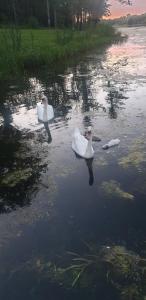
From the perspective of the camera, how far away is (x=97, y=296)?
5605 mm

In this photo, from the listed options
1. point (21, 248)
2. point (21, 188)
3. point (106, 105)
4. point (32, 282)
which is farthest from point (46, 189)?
point (106, 105)

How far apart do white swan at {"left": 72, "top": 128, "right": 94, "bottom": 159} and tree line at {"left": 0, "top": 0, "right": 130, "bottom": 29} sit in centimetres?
5350

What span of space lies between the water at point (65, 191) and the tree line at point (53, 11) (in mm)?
49484

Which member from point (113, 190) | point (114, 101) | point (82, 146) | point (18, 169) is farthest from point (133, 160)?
point (114, 101)

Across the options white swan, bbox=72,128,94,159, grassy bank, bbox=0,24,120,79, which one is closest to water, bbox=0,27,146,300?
white swan, bbox=72,128,94,159

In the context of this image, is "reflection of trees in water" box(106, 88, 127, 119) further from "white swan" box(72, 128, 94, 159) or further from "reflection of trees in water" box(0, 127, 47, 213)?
A: "reflection of trees in water" box(0, 127, 47, 213)

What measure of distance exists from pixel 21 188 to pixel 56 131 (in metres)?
4.14

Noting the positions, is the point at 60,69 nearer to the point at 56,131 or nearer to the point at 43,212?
the point at 56,131

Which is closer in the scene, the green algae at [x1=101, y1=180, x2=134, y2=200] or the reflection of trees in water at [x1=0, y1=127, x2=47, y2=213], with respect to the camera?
the green algae at [x1=101, y1=180, x2=134, y2=200]

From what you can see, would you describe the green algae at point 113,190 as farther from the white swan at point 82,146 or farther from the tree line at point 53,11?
the tree line at point 53,11

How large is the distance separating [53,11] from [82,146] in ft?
222

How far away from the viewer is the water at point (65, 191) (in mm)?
6414

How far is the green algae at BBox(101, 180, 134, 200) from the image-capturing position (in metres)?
8.26

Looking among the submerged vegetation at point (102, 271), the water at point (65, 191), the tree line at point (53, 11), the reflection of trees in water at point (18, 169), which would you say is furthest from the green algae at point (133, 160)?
the tree line at point (53, 11)
